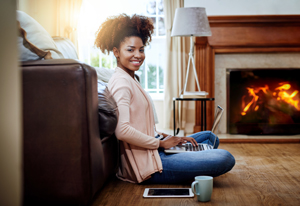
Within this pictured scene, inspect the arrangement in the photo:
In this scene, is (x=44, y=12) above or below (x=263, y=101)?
above

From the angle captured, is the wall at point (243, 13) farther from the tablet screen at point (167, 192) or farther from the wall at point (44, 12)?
the tablet screen at point (167, 192)

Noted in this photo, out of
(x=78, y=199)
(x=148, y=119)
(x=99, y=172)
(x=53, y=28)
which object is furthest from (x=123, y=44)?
(x=53, y=28)

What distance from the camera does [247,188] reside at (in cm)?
169

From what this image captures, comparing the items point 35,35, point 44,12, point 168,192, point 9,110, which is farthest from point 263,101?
point 9,110

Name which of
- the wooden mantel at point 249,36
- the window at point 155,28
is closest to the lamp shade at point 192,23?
the wooden mantel at point 249,36

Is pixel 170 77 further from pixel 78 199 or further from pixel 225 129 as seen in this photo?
pixel 78 199

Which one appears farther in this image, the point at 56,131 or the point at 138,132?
the point at 138,132

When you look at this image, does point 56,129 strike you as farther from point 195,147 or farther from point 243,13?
→ point 243,13

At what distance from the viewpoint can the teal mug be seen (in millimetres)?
1422

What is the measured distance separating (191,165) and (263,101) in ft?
7.49

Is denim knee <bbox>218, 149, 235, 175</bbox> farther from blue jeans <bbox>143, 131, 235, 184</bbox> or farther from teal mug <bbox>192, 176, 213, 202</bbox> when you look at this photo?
teal mug <bbox>192, 176, 213, 202</bbox>

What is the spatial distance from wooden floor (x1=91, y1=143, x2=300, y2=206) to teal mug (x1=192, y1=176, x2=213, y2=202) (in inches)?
1.1

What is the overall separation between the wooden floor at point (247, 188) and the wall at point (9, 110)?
115cm

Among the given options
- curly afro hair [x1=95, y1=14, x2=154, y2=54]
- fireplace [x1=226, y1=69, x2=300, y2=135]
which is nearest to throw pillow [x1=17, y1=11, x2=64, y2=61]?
curly afro hair [x1=95, y1=14, x2=154, y2=54]
